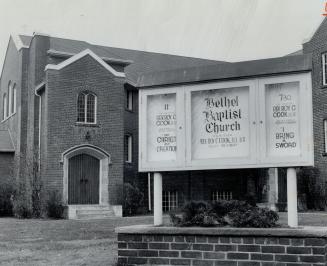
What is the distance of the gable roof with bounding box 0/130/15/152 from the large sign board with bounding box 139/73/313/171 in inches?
902

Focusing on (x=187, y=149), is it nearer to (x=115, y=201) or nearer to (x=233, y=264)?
(x=233, y=264)

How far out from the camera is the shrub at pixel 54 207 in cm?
2295

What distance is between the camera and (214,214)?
739 cm

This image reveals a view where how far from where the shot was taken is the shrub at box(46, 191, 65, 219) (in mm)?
22953

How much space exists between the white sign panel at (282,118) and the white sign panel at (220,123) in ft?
1.07

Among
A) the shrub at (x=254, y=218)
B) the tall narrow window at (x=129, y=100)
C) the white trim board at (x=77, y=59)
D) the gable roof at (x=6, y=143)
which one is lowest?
the shrub at (x=254, y=218)

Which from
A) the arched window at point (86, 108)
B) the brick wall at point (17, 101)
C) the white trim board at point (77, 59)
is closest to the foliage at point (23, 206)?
the brick wall at point (17, 101)

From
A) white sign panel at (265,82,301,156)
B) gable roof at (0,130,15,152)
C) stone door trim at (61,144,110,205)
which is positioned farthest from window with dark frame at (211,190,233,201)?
white sign panel at (265,82,301,156)

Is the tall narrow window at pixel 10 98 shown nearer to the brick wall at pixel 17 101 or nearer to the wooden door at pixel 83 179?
the brick wall at pixel 17 101

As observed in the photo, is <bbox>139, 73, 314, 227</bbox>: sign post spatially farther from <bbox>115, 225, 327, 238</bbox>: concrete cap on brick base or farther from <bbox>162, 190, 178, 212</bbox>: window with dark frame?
<bbox>162, 190, 178, 212</bbox>: window with dark frame

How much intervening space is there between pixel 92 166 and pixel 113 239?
44.9 feet

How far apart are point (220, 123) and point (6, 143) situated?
24.3 m

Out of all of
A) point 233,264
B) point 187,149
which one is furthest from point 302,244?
point 187,149

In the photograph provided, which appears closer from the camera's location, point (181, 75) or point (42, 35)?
point (181, 75)
